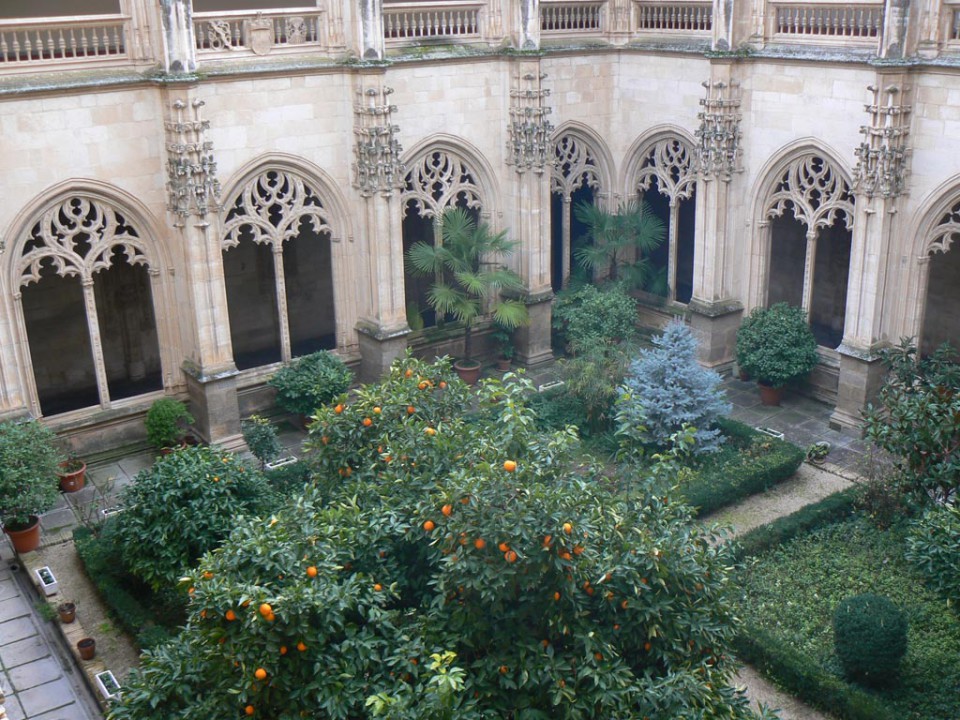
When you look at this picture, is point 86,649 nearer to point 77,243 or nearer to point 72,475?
point 72,475

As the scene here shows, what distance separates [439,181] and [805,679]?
11897mm

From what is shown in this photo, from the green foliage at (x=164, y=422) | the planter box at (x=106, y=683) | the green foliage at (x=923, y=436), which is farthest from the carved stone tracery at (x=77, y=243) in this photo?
A: the green foliage at (x=923, y=436)

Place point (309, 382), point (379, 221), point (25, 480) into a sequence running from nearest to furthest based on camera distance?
point (25, 480) → point (309, 382) → point (379, 221)

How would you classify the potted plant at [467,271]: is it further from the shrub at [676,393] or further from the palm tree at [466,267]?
the shrub at [676,393]

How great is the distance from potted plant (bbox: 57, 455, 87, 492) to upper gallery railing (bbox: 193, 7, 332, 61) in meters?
6.78

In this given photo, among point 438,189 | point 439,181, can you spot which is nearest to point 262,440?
point 439,181

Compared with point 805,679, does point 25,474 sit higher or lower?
higher

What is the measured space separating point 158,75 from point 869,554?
12.7m

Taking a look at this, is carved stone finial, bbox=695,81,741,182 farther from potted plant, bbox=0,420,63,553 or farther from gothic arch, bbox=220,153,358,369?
potted plant, bbox=0,420,63,553

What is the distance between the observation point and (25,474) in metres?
14.4

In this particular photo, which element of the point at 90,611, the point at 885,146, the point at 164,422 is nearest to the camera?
the point at 90,611

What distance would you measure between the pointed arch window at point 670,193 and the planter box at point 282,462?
890 centimetres

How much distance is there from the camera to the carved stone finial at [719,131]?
1917cm

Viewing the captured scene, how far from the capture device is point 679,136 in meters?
20.8
